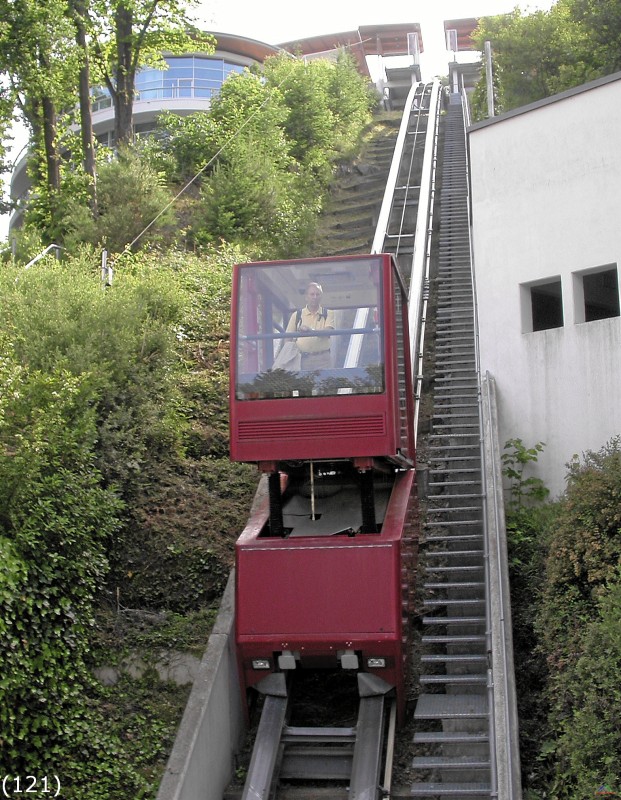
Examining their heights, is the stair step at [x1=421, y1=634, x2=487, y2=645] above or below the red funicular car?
below

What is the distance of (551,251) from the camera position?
45.4ft

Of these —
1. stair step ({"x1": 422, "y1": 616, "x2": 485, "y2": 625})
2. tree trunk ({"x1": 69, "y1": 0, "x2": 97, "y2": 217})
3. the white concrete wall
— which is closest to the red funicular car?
stair step ({"x1": 422, "y1": 616, "x2": 485, "y2": 625})

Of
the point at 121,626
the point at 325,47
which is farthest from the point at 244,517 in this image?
the point at 325,47

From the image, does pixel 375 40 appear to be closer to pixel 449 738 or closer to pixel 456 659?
pixel 456 659

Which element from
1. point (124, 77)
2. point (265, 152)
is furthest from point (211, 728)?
point (265, 152)

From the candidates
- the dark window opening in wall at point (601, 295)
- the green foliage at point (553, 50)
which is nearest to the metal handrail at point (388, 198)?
the green foliage at point (553, 50)

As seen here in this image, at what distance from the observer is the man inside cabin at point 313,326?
959cm

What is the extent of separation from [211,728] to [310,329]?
372cm

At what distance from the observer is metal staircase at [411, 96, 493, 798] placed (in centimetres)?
912

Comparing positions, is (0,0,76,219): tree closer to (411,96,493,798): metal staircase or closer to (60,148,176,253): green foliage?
(60,148,176,253): green foliage

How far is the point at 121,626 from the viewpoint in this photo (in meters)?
10.7

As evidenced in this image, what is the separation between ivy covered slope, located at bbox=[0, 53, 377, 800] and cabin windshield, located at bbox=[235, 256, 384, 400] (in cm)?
197

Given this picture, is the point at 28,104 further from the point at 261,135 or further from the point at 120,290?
the point at 120,290

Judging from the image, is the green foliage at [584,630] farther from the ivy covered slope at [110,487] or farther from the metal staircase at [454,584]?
the ivy covered slope at [110,487]
